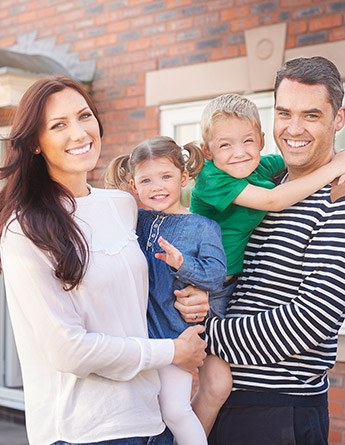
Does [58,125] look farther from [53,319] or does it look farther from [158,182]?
[53,319]

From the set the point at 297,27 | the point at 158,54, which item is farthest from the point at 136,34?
the point at 297,27

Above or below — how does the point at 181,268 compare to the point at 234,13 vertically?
below

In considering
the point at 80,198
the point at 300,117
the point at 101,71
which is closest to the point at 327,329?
the point at 300,117

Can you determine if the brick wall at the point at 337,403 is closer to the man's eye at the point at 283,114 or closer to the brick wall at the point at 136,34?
the brick wall at the point at 136,34

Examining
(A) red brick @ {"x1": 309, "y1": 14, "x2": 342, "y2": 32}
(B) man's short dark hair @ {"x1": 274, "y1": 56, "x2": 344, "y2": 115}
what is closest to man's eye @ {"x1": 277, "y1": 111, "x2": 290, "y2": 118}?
(B) man's short dark hair @ {"x1": 274, "y1": 56, "x2": 344, "y2": 115}

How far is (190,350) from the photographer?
96.4 inches

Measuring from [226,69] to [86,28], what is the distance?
1501mm

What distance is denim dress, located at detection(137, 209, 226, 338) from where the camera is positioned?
99.0 inches

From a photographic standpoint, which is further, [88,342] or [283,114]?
[283,114]

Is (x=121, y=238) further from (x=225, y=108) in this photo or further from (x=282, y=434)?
(x=282, y=434)

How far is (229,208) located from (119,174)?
1.37ft

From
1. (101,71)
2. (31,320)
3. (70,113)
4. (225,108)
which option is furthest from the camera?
(101,71)

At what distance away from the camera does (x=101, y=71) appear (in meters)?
6.50

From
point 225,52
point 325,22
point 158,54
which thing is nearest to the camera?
point 325,22
